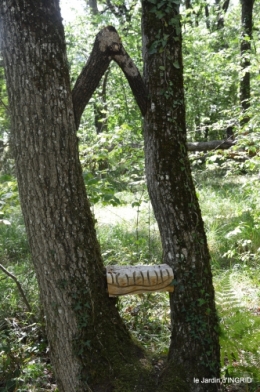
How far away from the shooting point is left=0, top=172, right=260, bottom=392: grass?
3037mm

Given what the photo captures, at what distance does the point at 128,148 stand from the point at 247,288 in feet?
7.48

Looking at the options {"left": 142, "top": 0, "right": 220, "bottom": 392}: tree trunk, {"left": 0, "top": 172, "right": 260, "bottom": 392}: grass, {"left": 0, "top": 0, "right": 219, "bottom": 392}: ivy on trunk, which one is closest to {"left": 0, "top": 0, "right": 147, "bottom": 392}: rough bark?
{"left": 0, "top": 0, "right": 219, "bottom": 392}: ivy on trunk

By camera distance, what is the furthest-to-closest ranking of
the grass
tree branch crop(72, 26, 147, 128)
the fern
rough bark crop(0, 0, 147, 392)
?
the grass < the fern < tree branch crop(72, 26, 147, 128) < rough bark crop(0, 0, 147, 392)

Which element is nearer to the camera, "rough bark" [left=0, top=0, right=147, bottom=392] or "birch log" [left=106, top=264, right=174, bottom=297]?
"rough bark" [left=0, top=0, right=147, bottom=392]

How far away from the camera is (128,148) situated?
441 cm

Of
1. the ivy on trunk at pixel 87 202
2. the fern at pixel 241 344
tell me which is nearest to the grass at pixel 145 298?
the fern at pixel 241 344

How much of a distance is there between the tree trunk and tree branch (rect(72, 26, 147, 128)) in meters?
0.10

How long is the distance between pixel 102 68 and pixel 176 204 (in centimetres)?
109

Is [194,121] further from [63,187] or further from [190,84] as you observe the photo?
[63,187]

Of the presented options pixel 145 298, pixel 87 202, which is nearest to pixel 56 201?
pixel 87 202

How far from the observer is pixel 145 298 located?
415cm

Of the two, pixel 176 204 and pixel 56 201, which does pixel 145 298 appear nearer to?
pixel 176 204

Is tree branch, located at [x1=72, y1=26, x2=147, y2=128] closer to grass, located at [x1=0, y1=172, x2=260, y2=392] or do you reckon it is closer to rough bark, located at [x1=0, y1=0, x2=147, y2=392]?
rough bark, located at [x1=0, y1=0, x2=147, y2=392]

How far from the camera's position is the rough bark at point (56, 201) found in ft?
7.29
